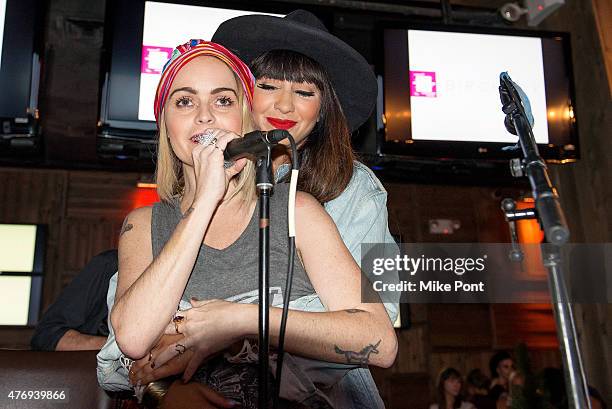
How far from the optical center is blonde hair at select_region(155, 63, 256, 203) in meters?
2.06

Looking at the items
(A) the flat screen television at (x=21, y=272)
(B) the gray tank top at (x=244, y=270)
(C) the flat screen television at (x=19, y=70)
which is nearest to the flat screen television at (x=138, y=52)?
(C) the flat screen television at (x=19, y=70)

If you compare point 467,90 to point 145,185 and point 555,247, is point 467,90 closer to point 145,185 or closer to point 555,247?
point 555,247

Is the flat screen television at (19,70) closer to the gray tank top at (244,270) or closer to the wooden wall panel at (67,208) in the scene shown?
the gray tank top at (244,270)

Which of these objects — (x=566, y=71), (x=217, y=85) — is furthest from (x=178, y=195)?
(x=566, y=71)

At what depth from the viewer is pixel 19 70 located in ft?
12.5

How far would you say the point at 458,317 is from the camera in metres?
7.73

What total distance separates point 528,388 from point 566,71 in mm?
2365

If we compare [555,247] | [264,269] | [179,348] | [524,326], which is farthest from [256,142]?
[524,326]

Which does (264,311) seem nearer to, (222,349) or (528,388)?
(222,349)

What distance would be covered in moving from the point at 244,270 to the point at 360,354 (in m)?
0.41

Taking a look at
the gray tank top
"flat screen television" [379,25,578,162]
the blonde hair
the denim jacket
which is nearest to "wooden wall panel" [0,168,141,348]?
"flat screen television" [379,25,578,162]

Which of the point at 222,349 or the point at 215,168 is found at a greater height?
the point at 215,168

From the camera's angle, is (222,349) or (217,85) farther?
(217,85)

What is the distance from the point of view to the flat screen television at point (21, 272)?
6.63m
